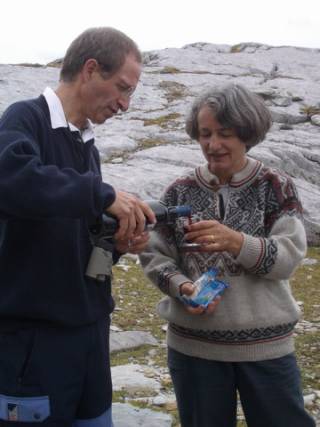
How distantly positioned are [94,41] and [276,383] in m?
1.96

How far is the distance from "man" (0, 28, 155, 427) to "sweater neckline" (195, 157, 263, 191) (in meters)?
0.60

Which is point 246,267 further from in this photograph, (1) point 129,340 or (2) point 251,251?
(1) point 129,340

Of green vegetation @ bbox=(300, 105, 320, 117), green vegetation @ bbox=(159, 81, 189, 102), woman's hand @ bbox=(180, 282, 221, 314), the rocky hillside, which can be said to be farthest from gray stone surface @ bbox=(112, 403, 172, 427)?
green vegetation @ bbox=(159, 81, 189, 102)

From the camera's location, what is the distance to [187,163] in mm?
13594

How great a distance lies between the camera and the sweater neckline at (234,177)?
3.37 m

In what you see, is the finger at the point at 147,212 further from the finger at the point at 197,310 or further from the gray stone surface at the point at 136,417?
the gray stone surface at the point at 136,417

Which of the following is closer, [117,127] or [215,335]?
[215,335]

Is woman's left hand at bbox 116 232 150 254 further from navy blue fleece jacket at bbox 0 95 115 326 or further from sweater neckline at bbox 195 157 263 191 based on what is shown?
sweater neckline at bbox 195 157 263 191

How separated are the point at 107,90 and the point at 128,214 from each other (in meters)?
0.70

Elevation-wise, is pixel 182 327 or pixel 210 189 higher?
pixel 210 189

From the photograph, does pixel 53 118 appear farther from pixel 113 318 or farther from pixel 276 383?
pixel 113 318

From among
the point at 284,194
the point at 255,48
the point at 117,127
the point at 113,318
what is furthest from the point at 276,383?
the point at 255,48

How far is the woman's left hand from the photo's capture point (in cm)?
296

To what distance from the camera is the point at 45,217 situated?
252cm
